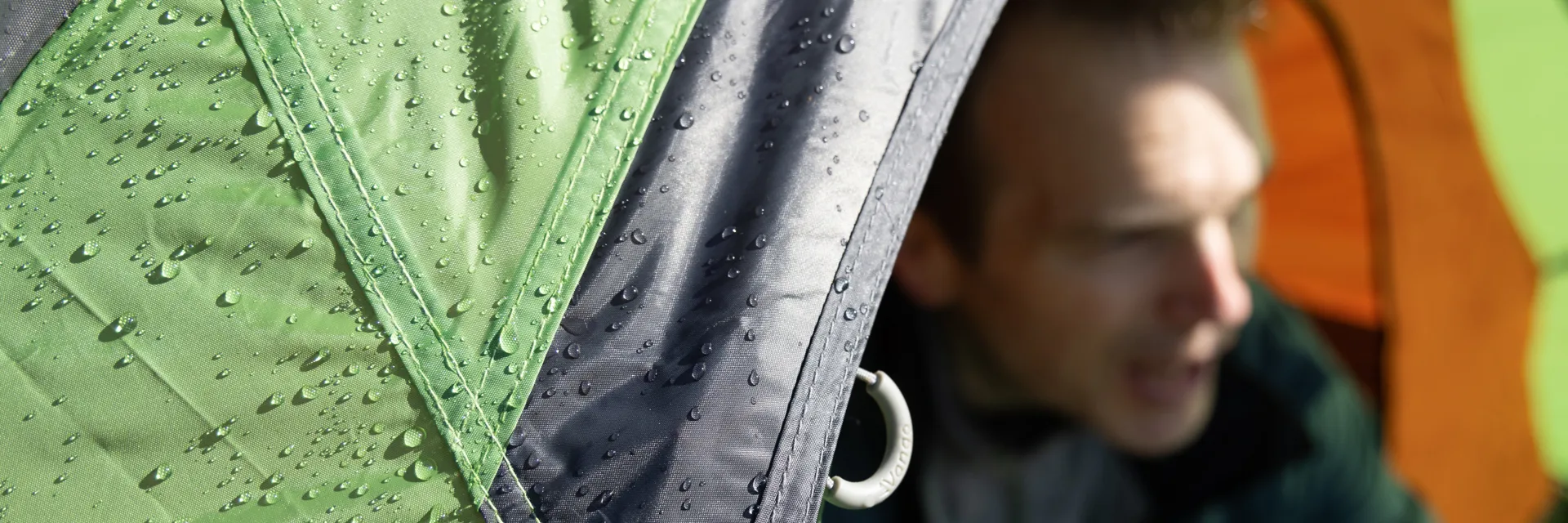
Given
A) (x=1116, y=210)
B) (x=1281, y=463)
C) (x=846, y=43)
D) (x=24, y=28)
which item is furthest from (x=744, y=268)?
(x=1281, y=463)

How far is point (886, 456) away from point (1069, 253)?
0.71 meters

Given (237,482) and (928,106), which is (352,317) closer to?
(237,482)

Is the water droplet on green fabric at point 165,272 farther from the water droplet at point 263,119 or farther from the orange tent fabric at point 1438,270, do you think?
the orange tent fabric at point 1438,270

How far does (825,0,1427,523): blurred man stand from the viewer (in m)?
1.32

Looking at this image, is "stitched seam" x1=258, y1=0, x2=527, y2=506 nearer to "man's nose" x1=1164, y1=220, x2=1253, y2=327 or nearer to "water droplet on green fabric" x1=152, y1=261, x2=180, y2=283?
"water droplet on green fabric" x1=152, y1=261, x2=180, y2=283

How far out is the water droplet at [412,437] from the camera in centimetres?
60

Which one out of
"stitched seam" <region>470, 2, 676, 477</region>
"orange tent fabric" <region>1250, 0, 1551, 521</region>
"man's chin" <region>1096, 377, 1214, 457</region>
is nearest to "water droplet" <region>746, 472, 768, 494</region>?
"stitched seam" <region>470, 2, 676, 477</region>

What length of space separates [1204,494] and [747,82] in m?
1.30

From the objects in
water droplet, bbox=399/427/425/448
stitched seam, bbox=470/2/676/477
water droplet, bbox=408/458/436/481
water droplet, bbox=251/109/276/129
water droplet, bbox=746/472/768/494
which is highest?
water droplet, bbox=251/109/276/129

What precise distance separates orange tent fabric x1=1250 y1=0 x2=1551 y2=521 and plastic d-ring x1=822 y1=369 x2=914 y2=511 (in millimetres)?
1075

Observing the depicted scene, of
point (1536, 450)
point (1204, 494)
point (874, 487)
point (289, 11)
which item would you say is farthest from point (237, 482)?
point (1536, 450)

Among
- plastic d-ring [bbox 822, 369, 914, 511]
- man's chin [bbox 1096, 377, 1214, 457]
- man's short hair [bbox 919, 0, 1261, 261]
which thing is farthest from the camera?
man's chin [bbox 1096, 377, 1214, 457]

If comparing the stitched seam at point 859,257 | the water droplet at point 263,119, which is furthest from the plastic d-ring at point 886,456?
the water droplet at point 263,119

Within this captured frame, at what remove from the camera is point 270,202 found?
0.61m
